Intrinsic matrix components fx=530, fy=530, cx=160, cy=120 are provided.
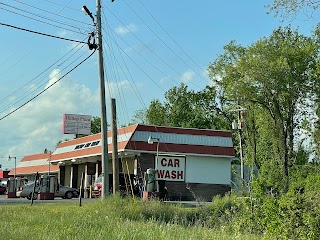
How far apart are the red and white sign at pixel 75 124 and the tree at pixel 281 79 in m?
40.8

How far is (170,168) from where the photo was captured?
69.6 ft

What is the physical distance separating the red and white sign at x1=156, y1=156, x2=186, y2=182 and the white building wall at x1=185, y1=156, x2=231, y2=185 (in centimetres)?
2471

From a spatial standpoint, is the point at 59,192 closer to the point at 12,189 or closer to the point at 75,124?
the point at 12,189

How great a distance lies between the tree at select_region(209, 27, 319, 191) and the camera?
42.9 metres

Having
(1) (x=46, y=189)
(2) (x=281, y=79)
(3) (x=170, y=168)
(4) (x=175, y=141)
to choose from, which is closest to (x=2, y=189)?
(1) (x=46, y=189)

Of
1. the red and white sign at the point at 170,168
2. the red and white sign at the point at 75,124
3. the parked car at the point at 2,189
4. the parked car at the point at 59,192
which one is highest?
the red and white sign at the point at 75,124

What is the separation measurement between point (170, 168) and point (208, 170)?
26.1 metres

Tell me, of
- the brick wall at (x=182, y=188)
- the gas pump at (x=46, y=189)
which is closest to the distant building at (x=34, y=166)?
the brick wall at (x=182, y=188)

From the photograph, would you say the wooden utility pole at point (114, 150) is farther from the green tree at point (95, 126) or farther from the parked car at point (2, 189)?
the green tree at point (95, 126)

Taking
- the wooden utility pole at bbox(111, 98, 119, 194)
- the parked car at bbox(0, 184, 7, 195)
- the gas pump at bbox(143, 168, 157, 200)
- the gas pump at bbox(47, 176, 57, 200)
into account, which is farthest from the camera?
the parked car at bbox(0, 184, 7, 195)

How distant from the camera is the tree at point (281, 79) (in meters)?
42.9

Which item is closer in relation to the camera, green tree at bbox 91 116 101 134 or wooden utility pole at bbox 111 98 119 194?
wooden utility pole at bbox 111 98 119 194

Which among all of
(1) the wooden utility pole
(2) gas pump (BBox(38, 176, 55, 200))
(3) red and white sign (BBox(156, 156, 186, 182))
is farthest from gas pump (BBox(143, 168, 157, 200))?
(2) gas pump (BBox(38, 176, 55, 200))

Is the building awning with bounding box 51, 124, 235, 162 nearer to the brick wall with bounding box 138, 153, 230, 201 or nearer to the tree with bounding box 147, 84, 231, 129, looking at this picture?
the brick wall with bounding box 138, 153, 230, 201
